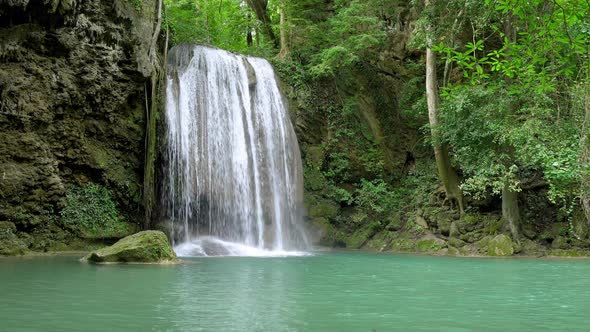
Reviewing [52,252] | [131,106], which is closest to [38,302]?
[52,252]

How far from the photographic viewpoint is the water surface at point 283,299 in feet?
14.1

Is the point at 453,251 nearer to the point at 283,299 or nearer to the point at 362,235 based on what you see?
the point at 362,235

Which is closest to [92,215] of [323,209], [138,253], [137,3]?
[138,253]

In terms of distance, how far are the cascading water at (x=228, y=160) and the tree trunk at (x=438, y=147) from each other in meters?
4.31

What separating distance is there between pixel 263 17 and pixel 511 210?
13.7m

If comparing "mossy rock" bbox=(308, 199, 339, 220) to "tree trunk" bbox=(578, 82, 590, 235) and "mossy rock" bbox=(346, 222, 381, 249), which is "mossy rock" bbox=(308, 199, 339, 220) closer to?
"mossy rock" bbox=(346, 222, 381, 249)

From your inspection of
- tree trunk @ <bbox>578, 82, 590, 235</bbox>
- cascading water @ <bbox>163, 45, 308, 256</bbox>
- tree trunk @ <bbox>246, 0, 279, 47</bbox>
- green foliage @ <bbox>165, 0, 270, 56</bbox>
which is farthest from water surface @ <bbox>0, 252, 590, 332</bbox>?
tree trunk @ <bbox>246, 0, 279, 47</bbox>

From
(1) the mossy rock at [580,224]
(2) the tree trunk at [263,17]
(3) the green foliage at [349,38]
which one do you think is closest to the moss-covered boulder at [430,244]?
(1) the mossy rock at [580,224]

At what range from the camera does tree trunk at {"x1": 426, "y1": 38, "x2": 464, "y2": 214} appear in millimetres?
15383

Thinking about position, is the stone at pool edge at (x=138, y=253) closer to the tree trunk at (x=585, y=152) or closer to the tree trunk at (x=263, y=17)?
the tree trunk at (x=585, y=152)

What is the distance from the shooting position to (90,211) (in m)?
13.4

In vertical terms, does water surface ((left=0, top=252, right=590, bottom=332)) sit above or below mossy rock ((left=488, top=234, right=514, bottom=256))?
above

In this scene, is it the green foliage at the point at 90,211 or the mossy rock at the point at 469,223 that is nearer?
the green foliage at the point at 90,211

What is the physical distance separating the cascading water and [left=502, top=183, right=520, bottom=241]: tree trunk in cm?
586
